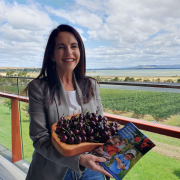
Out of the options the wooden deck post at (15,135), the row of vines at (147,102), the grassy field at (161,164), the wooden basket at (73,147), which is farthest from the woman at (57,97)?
the wooden deck post at (15,135)

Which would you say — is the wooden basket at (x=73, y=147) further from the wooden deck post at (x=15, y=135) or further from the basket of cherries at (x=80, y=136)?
the wooden deck post at (x=15, y=135)

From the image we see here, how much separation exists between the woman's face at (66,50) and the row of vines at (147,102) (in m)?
0.61

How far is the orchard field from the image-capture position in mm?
1331

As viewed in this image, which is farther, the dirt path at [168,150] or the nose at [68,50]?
the dirt path at [168,150]

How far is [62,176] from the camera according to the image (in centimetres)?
84

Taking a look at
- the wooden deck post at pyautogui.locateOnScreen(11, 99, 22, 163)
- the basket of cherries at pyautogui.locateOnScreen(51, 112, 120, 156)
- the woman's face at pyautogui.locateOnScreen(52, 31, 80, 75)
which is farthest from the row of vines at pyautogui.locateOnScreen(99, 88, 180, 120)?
the wooden deck post at pyautogui.locateOnScreen(11, 99, 22, 163)

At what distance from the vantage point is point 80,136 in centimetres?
59

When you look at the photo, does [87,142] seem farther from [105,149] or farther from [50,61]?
[50,61]

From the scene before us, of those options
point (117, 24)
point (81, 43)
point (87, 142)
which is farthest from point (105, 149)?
point (117, 24)

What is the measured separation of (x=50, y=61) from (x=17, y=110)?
1.47 m

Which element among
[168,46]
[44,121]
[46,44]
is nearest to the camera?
[44,121]

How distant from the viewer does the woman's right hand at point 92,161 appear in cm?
54

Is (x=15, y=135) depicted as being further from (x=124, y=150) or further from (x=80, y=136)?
(x=124, y=150)

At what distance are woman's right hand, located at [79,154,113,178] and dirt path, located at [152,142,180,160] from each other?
109 cm
